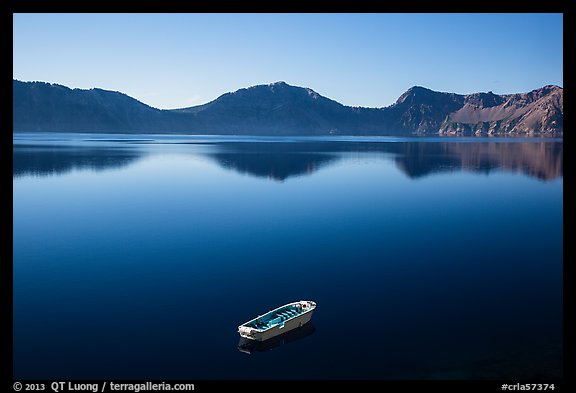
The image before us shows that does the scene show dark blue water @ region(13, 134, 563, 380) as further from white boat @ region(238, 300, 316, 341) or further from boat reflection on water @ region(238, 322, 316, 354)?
white boat @ region(238, 300, 316, 341)

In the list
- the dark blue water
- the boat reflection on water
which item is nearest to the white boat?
the boat reflection on water

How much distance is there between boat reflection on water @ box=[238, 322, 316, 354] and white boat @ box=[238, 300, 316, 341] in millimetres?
243

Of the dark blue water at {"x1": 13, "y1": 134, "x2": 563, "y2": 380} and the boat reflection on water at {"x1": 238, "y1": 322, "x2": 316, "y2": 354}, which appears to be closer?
the dark blue water at {"x1": 13, "y1": 134, "x2": 563, "y2": 380}

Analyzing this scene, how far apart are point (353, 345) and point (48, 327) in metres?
19.1

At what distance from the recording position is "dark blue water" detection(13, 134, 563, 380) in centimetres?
2530

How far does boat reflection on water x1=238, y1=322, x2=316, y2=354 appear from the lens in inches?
1041

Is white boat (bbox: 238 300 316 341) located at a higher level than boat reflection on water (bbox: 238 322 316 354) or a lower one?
higher

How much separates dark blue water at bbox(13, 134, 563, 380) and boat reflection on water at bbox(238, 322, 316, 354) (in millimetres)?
155

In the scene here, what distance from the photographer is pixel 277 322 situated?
28125 mm

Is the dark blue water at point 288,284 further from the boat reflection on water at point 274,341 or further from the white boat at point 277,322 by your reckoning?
the white boat at point 277,322
